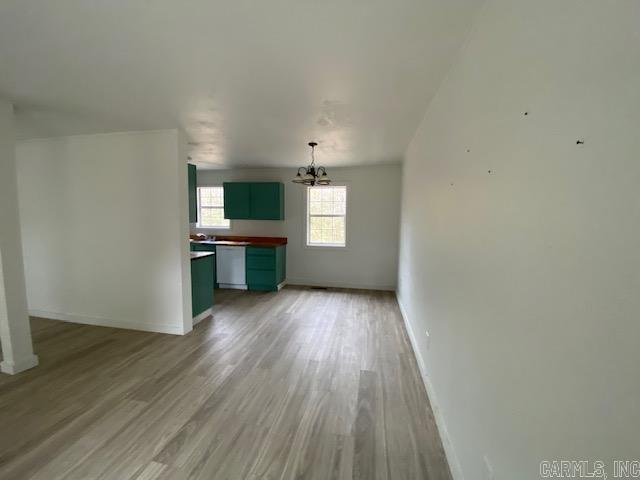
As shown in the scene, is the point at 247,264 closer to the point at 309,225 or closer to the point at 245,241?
the point at 245,241

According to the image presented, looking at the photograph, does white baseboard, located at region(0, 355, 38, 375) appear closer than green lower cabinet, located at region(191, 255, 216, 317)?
Yes

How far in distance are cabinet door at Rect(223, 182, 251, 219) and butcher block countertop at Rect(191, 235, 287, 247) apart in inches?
20.4

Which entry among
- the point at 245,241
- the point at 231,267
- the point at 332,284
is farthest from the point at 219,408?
the point at 245,241

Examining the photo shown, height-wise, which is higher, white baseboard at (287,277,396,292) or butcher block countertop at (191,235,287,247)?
butcher block countertop at (191,235,287,247)

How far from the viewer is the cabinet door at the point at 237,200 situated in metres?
5.62

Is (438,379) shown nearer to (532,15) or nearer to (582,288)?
(582,288)

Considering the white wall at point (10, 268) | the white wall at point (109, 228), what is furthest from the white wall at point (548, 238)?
the white wall at point (10, 268)

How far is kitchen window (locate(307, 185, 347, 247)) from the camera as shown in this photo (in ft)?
18.4

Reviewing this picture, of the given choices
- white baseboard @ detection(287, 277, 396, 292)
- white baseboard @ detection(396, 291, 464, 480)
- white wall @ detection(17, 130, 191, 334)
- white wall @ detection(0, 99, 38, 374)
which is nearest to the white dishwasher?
white baseboard @ detection(287, 277, 396, 292)

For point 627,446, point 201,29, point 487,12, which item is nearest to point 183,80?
point 201,29

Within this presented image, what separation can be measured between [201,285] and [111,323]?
120cm

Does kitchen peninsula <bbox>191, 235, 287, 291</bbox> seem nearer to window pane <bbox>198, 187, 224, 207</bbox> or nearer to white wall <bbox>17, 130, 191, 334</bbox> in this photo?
window pane <bbox>198, 187, 224, 207</bbox>

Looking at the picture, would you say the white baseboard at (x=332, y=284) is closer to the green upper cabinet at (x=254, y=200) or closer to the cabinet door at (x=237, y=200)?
the green upper cabinet at (x=254, y=200)

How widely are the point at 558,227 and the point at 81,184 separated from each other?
4.66 metres
